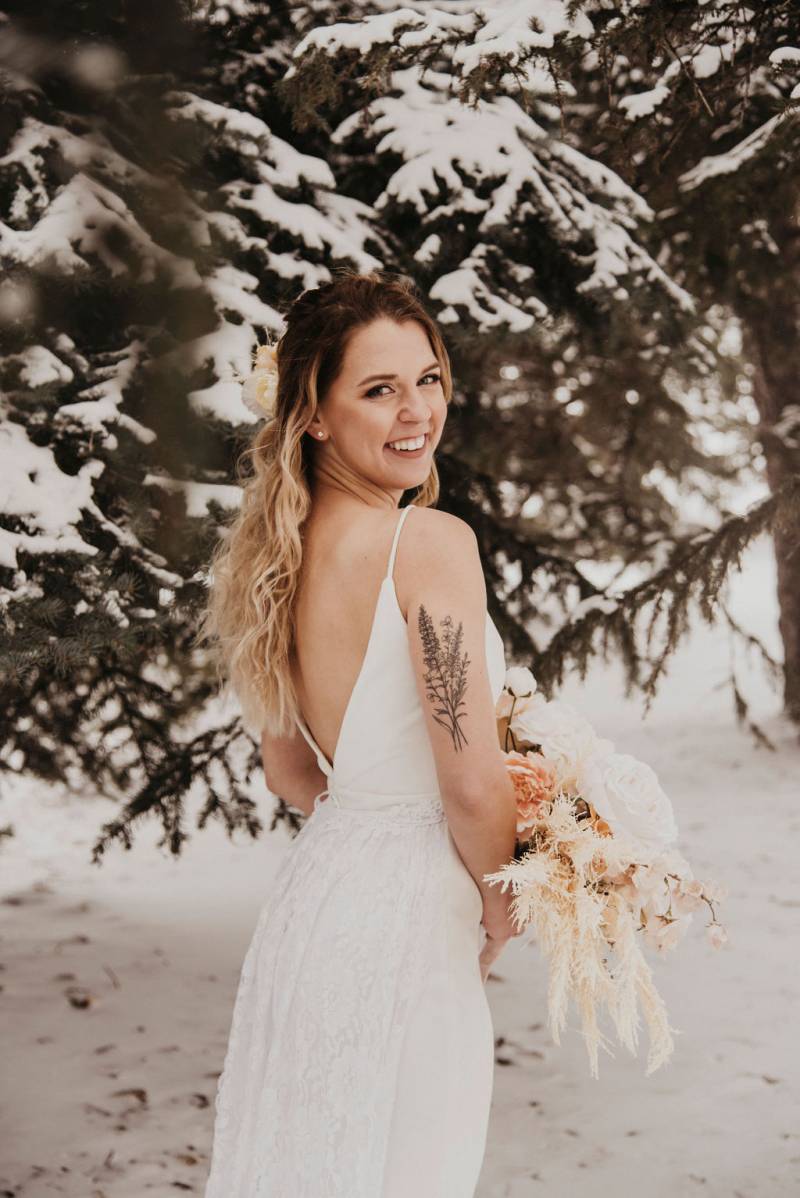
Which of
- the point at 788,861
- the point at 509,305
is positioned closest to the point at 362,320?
the point at 509,305

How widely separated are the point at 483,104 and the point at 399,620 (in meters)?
2.52

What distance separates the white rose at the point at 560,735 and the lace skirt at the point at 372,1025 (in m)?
0.24

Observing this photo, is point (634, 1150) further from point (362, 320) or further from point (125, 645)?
point (362, 320)

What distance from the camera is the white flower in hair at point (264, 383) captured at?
229 cm

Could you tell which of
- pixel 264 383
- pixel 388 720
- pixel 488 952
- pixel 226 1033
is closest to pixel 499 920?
pixel 488 952

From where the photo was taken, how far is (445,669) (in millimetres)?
1873

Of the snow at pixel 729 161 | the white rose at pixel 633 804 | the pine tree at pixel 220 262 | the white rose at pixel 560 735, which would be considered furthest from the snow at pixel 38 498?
the snow at pixel 729 161

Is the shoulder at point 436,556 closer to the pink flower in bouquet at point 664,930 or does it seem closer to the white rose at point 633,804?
the white rose at point 633,804

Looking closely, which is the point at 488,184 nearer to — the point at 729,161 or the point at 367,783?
the point at 729,161

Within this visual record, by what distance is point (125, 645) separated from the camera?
2.96 meters

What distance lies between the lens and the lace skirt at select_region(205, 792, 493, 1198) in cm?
196

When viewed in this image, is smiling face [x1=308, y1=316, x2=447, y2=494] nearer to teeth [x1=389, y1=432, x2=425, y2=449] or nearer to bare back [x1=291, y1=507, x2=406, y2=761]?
teeth [x1=389, y1=432, x2=425, y2=449]

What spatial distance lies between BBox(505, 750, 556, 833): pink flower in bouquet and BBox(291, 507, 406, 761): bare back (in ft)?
1.13

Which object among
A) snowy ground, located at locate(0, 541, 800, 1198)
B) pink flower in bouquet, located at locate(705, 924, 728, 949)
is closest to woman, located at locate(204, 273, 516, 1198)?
pink flower in bouquet, located at locate(705, 924, 728, 949)
